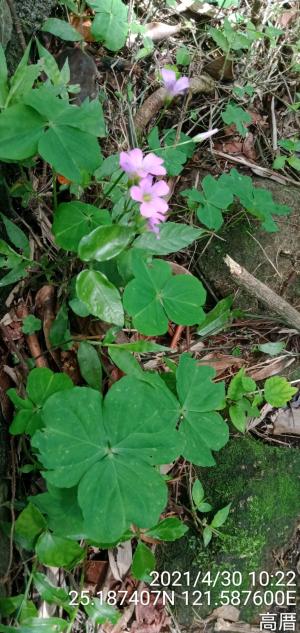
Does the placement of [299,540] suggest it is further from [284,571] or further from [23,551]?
[23,551]

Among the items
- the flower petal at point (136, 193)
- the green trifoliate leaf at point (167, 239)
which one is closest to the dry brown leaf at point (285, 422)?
the green trifoliate leaf at point (167, 239)

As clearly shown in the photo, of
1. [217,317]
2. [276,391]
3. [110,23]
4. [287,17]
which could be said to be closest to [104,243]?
[217,317]

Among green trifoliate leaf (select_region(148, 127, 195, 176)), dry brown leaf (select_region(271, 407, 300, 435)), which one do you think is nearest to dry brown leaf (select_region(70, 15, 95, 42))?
green trifoliate leaf (select_region(148, 127, 195, 176))

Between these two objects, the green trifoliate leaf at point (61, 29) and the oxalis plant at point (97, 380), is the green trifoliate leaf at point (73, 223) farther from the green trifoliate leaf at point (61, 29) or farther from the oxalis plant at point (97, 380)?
the green trifoliate leaf at point (61, 29)

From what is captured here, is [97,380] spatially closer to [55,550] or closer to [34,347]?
[34,347]

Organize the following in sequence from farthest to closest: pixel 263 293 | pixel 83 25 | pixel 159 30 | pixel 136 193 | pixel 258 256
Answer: pixel 159 30, pixel 258 256, pixel 83 25, pixel 263 293, pixel 136 193
